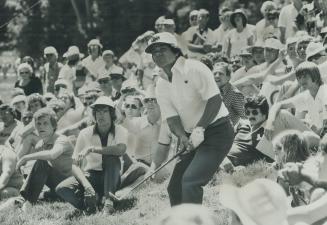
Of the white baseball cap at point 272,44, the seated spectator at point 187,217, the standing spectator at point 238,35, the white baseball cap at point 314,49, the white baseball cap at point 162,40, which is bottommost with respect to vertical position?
the standing spectator at point 238,35

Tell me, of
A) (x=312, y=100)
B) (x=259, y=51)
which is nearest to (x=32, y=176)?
(x=312, y=100)

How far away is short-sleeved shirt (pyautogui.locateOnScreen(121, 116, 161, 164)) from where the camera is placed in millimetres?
9305

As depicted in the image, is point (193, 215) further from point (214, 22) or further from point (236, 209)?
point (214, 22)

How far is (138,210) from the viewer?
7.66m

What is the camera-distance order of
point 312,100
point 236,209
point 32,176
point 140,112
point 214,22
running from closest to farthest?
point 236,209 < point 312,100 < point 32,176 < point 140,112 < point 214,22

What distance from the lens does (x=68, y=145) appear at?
8383 millimetres

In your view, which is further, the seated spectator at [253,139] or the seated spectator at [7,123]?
the seated spectator at [7,123]

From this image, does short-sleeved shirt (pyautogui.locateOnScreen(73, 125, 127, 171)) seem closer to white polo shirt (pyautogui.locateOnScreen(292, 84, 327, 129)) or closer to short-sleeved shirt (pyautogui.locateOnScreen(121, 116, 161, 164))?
short-sleeved shirt (pyautogui.locateOnScreen(121, 116, 161, 164))

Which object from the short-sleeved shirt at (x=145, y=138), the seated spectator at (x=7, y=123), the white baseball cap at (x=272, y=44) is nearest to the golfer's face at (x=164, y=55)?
the short-sleeved shirt at (x=145, y=138)

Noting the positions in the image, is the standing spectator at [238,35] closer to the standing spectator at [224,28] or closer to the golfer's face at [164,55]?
the standing spectator at [224,28]

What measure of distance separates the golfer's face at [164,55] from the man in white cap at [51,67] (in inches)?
316

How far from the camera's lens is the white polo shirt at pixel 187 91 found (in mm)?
6215

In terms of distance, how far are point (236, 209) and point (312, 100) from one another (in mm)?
3810

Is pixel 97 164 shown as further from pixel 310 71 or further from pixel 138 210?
pixel 310 71
